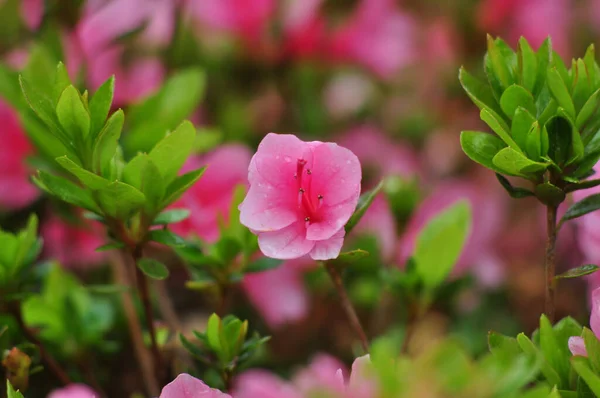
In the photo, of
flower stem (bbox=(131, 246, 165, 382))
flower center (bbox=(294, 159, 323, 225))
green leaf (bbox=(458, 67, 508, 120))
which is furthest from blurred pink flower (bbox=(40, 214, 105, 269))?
green leaf (bbox=(458, 67, 508, 120))

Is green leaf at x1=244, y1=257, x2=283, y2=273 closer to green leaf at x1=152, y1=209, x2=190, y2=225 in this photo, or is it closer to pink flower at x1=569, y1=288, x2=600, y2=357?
green leaf at x1=152, y1=209, x2=190, y2=225

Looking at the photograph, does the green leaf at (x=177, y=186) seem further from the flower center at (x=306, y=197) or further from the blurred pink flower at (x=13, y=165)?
the blurred pink flower at (x=13, y=165)

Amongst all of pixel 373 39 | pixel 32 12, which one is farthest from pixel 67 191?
pixel 373 39

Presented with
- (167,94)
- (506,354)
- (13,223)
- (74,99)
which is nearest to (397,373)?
(506,354)

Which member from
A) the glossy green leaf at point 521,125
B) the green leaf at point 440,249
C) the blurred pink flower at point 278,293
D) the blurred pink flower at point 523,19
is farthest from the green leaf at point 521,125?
the blurred pink flower at point 523,19

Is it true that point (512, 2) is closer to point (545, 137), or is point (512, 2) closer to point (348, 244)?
point (348, 244)

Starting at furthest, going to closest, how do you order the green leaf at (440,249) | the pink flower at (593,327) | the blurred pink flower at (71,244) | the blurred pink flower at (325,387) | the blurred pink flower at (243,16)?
the blurred pink flower at (243,16) < the blurred pink flower at (71,244) < the green leaf at (440,249) < the pink flower at (593,327) < the blurred pink flower at (325,387)
